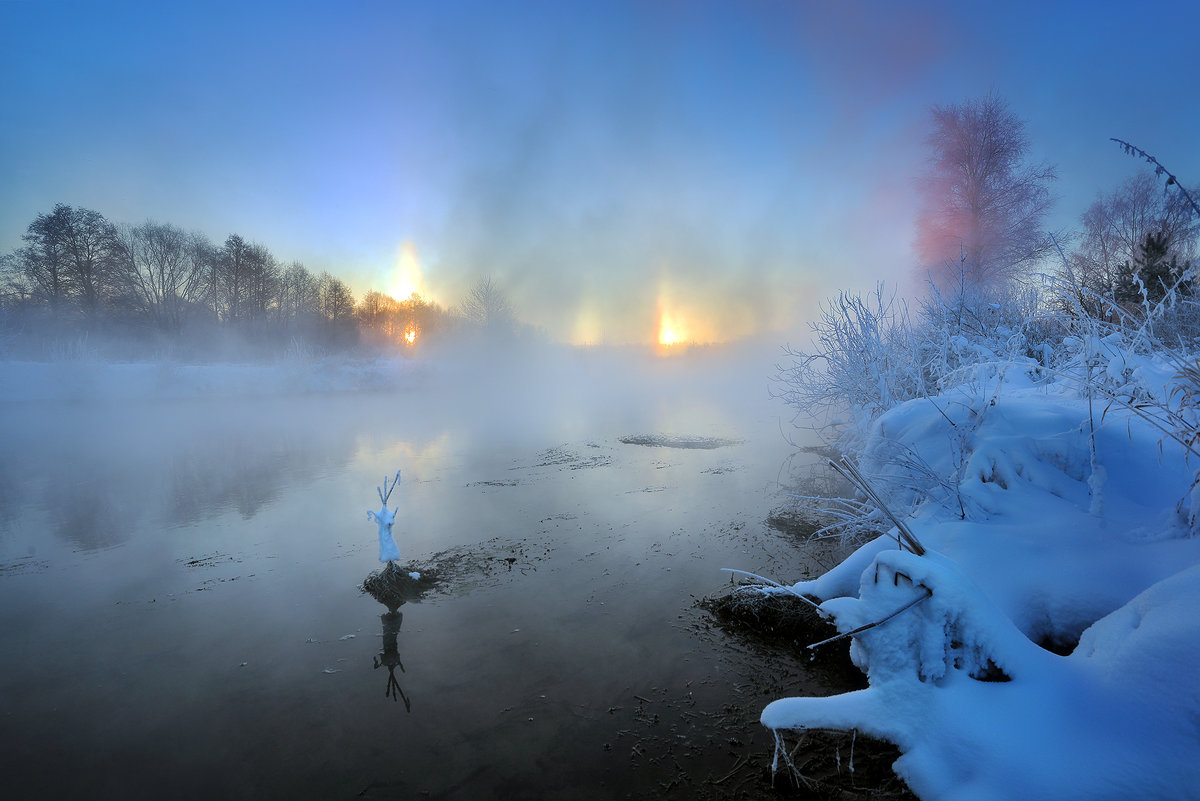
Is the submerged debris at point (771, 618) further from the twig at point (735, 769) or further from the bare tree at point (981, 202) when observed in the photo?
the bare tree at point (981, 202)

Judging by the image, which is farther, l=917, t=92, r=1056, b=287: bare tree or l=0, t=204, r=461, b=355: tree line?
l=0, t=204, r=461, b=355: tree line

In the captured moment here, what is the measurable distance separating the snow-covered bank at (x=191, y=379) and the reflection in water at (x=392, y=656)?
30.1m

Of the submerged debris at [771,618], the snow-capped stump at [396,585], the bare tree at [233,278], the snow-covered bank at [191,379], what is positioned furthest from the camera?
the bare tree at [233,278]

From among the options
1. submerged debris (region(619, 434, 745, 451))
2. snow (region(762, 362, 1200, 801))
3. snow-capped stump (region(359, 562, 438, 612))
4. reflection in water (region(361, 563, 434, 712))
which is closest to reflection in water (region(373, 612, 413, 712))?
reflection in water (region(361, 563, 434, 712))

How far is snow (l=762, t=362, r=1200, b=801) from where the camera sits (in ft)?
Answer: 6.87

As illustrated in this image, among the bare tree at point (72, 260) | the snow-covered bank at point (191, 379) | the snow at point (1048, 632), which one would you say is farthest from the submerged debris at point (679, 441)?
the bare tree at point (72, 260)

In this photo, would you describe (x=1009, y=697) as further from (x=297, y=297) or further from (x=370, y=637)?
(x=297, y=297)

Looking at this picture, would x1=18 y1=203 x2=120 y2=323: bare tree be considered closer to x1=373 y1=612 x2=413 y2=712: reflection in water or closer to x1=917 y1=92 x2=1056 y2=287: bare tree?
x1=373 y1=612 x2=413 y2=712: reflection in water

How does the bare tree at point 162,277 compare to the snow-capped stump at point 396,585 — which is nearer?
the snow-capped stump at point 396,585

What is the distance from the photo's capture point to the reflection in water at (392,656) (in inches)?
172

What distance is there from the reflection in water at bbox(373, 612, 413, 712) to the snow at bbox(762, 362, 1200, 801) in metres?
3.44

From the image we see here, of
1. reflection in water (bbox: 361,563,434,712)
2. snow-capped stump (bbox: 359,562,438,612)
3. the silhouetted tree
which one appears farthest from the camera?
the silhouetted tree

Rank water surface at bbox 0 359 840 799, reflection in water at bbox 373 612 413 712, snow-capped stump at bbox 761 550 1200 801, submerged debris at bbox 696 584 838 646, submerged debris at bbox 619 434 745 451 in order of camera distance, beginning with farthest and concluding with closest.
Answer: submerged debris at bbox 619 434 745 451
submerged debris at bbox 696 584 838 646
reflection in water at bbox 373 612 413 712
water surface at bbox 0 359 840 799
snow-capped stump at bbox 761 550 1200 801

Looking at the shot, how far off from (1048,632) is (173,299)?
4977cm
